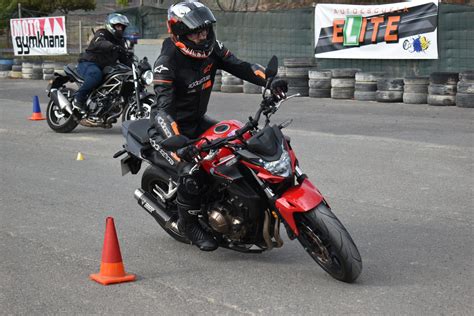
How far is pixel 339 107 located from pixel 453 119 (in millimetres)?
2984

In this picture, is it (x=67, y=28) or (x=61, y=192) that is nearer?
(x=61, y=192)

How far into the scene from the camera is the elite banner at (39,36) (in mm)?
27531

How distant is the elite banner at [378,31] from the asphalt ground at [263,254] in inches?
232

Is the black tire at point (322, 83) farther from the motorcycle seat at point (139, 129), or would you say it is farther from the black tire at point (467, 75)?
the motorcycle seat at point (139, 129)

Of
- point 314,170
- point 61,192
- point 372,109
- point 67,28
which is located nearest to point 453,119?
point 372,109

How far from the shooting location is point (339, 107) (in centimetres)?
1670

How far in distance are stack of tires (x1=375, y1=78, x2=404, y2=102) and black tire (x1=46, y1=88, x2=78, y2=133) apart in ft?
21.8

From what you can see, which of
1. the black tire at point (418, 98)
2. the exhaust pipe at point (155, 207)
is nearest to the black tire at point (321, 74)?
the black tire at point (418, 98)

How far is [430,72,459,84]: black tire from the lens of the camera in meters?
16.0

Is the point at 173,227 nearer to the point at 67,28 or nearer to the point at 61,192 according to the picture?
the point at 61,192

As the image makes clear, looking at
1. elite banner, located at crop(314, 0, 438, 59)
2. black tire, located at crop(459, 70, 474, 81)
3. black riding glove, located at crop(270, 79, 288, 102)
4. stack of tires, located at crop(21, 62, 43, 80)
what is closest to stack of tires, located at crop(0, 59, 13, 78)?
stack of tires, located at crop(21, 62, 43, 80)

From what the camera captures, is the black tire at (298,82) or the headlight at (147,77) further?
the black tire at (298,82)

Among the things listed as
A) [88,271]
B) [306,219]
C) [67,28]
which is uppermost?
[67,28]

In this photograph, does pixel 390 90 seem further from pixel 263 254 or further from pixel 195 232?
pixel 195 232
